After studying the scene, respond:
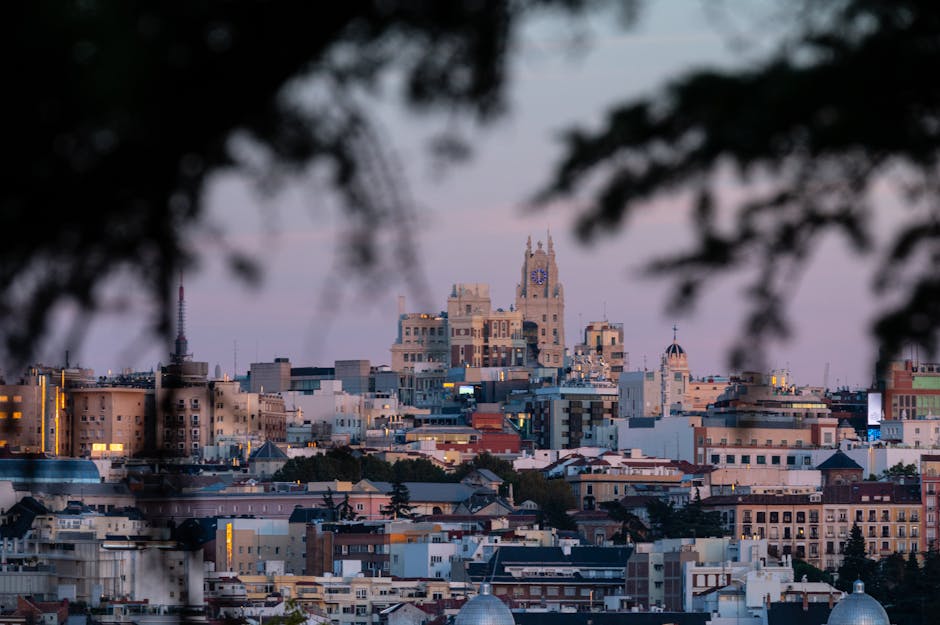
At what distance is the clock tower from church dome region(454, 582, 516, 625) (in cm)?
11526

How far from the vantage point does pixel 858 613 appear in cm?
6644

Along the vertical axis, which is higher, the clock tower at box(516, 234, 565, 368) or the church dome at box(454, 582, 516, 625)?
the clock tower at box(516, 234, 565, 368)

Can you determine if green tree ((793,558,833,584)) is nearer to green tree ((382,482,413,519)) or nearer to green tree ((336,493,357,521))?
green tree ((382,482,413,519))

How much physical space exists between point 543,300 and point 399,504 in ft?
279

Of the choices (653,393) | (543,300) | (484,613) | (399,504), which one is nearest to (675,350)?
(653,393)

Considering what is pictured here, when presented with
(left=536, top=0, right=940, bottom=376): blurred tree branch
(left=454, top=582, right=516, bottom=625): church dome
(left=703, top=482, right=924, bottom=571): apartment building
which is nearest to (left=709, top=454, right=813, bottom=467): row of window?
(left=703, top=482, right=924, bottom=571): apartment building

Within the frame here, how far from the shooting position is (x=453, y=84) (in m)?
4.48

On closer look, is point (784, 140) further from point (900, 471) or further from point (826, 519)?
point (900, 471)

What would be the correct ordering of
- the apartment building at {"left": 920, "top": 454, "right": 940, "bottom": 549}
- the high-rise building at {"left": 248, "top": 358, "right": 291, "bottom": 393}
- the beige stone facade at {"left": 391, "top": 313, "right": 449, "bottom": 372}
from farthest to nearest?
the beige stone facade at {"left": 391, "top": 313, "right": 449, "bottom": 372} < the high-rise building at {"left": 248, "top": 358, "right": 291, "bottom": 393} < the apartment building at {"left": 920, "top": 454, "right": 940, "bottom": 549}

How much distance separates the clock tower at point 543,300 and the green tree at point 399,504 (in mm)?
79686

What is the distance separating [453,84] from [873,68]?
2.14ft

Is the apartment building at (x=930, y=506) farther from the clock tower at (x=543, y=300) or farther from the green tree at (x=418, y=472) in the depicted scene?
the clock tower at (x=543, y=300)

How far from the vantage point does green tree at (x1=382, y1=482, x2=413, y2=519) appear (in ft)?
331

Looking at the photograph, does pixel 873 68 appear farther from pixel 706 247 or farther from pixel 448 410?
pixel 448 410
